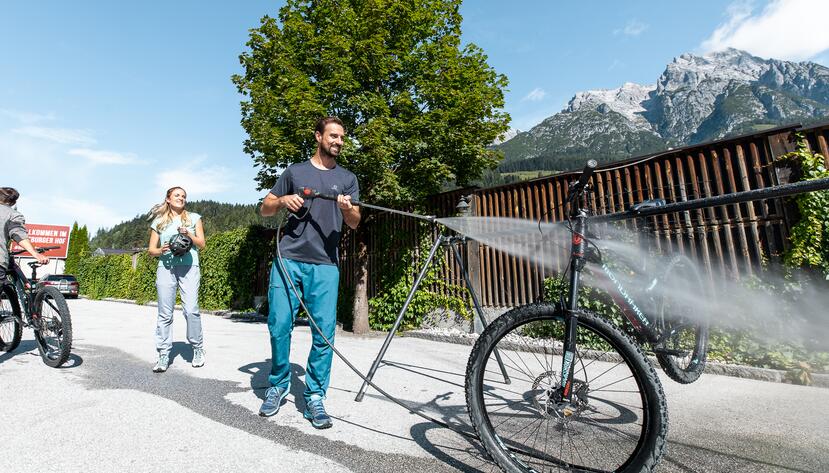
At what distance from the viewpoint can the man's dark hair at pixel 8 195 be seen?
15.9 ft

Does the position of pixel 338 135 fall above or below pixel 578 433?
above

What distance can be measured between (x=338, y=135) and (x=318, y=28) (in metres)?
6.95

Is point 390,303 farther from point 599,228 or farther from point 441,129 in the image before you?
point 599,228

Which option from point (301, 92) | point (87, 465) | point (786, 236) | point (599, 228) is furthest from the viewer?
point (301, 92)

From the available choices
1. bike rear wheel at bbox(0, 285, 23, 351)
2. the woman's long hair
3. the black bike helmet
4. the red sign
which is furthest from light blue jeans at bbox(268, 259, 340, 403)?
the red sign

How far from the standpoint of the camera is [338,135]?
3279mm

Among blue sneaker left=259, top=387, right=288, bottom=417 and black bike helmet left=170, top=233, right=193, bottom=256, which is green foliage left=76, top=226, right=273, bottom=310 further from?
blue sneaker left=259, top=387, right=288, bottom=417

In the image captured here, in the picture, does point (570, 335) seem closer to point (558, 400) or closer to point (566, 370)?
point (566, 370)

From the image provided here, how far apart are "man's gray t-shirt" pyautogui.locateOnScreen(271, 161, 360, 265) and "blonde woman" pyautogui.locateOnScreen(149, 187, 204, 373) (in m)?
2.23

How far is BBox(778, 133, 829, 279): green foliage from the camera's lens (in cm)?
459

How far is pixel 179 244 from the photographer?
4551 millimetres

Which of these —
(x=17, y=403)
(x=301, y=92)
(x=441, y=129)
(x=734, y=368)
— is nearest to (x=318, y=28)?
(x=301, y=92)

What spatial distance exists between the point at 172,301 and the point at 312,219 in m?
2.75

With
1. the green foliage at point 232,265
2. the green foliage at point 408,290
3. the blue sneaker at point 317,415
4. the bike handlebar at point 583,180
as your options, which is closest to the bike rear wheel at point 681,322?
the bike handlebar at point 583,180
